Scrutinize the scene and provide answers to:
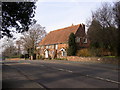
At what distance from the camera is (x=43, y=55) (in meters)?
59.4

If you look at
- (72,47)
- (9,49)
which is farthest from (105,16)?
(9,49)

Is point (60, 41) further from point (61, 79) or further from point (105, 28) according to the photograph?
point (61, 79)

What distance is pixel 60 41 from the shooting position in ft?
165

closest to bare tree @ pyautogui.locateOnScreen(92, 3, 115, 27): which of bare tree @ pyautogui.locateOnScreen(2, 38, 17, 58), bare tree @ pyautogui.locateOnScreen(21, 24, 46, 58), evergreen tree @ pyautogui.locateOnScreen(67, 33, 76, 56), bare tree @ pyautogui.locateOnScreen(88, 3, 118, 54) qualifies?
bare tree @ pyautogui.locateOnScreen(88, 3, 118, 54)

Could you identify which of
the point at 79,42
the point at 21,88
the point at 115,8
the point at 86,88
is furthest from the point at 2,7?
the point at 79,42

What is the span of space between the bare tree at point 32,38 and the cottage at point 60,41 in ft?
8.33

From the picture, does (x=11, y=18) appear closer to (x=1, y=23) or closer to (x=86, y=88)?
(x=1, y=23)

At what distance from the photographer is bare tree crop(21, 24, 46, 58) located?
5601 centimetres

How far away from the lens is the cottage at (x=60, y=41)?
47.8 meters

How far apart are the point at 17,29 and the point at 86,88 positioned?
965 cm

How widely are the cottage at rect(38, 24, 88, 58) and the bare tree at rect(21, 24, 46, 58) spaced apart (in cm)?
254

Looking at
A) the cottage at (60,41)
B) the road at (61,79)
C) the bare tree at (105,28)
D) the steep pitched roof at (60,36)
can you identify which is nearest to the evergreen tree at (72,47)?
the cottage at (60,41)

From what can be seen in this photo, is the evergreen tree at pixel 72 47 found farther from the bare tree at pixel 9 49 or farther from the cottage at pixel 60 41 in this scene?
the bare tree at pixel 9 49

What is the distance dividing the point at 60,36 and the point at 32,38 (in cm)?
947
